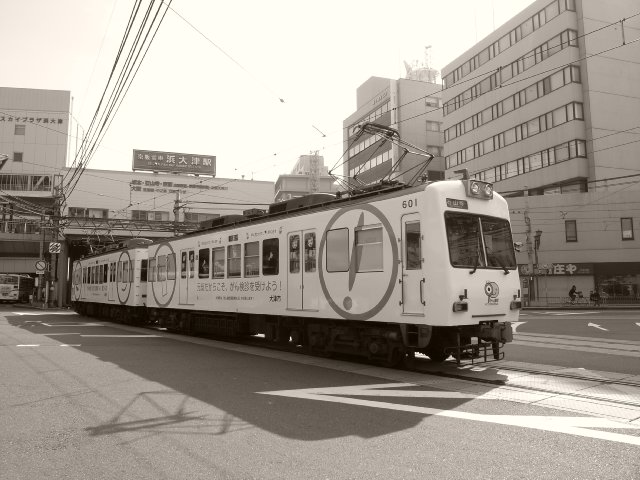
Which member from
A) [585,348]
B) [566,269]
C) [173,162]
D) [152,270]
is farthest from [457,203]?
[173,162]

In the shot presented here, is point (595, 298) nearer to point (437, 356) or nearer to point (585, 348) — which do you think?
point (585, 348)

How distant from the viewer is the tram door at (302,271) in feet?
34.9

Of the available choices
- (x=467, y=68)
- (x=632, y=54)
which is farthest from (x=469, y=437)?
(x=467, y=68)

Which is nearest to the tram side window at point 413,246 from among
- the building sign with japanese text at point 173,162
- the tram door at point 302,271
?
the tram door at point 302,271

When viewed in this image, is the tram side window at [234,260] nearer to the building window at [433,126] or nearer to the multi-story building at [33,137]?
the building window at [433,126]

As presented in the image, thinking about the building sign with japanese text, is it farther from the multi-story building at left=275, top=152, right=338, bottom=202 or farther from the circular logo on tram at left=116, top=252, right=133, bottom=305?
the circular logo on tram at left=116, top=252, right=133, bottom=305

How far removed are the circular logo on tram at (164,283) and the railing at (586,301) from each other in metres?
26.8

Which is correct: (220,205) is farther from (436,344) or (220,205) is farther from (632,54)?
(436,344)

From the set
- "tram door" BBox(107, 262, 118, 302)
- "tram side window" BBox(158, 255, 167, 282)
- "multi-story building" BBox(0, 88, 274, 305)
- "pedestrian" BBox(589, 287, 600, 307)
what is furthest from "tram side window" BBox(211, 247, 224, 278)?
"multi-story building" BBox(0, 88, 274, 305)

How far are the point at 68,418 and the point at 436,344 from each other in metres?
5.51

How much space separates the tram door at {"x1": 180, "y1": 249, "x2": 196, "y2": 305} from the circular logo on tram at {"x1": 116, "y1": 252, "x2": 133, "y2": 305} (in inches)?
188

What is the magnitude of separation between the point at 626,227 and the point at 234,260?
33.2 meters

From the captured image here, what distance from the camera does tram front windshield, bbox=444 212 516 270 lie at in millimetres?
8414

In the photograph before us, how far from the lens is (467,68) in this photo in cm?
4862
